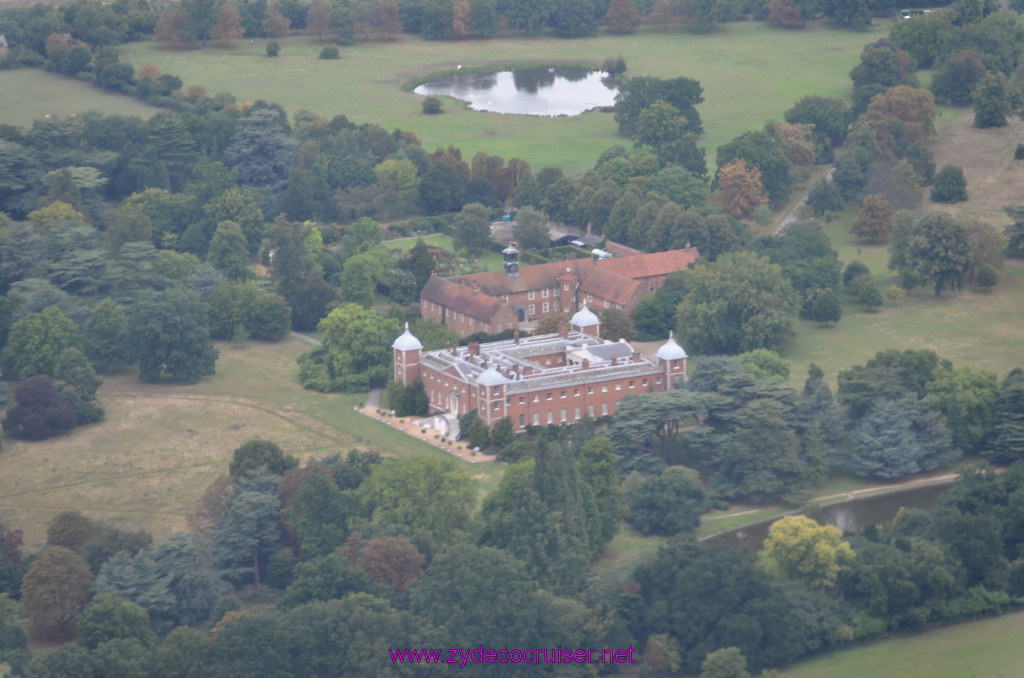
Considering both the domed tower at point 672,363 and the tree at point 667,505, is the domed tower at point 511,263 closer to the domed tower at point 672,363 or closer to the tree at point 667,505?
the domed tower at point 672,363

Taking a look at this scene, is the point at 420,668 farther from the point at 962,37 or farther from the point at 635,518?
the point at 962,37

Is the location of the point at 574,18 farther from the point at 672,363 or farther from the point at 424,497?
the point at 424,497

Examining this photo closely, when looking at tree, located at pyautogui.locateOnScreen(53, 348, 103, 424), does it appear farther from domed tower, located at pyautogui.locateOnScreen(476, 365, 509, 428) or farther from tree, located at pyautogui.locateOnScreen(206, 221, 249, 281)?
domed tower, located at pyautogui.locateOnScreen(476, 365, 509, 428)

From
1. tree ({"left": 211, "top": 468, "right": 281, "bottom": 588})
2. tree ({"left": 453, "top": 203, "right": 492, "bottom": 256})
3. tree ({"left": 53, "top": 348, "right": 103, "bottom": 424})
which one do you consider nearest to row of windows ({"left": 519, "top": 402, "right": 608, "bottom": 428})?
tree ({"left": 211, "top": 468, "right": 281, "bottom": 588})

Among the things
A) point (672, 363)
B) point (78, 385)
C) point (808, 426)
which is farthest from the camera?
point (78, 385)

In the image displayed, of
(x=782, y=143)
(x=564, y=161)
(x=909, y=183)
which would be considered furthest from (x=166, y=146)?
(x=909, y=183)

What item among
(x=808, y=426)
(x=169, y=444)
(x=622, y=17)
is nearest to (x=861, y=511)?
(x=808, y=426)
